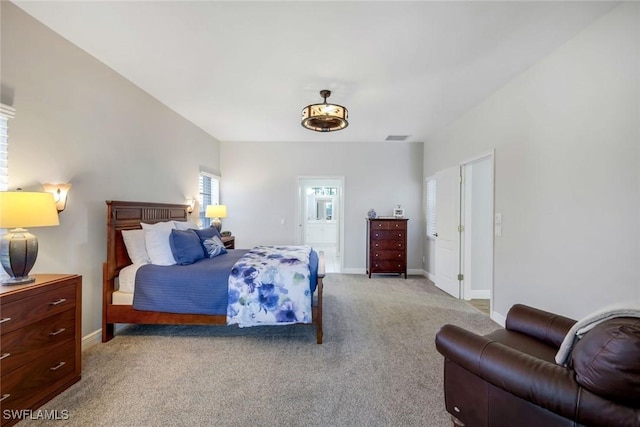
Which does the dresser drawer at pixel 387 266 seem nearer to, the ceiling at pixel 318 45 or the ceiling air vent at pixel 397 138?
the ceiling air vent at pixel 397 138

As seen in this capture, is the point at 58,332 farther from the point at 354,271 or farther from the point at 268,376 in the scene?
the point at 354,271

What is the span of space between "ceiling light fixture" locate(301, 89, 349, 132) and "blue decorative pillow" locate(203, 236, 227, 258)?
193 centimetres

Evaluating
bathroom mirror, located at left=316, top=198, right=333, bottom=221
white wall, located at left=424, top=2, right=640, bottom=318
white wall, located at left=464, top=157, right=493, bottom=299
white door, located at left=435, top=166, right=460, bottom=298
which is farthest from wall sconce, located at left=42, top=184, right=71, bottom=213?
bathroom mirror, located at left=316, top=198, right=333, bottom=221

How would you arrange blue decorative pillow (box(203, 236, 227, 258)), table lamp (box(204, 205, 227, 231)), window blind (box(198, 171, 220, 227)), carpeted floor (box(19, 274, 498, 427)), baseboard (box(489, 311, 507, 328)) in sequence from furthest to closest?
window blind (box(198, 171, 220, 227)) → table lamp (box(204, 205, 227, 231)) → blue decorative pillow (box(203, 236, 227, 258)) → baseboard (box(489, 311, 507, 328)) → carpeted floor (box(19, 274, 498, 427))

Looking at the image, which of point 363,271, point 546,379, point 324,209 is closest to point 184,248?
point 546,379

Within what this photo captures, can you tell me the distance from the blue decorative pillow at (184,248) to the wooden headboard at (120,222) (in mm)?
489

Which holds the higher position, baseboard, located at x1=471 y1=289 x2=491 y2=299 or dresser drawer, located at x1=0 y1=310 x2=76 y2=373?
dresser drawer, located at x1=0 y1=310 x2=76 y2=373

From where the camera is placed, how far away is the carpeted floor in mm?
1739

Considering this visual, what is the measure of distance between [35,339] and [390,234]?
4.83 meters

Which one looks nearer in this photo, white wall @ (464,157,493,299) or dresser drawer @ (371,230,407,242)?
white wall @ (464,157,493,299)

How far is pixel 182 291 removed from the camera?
2.67m

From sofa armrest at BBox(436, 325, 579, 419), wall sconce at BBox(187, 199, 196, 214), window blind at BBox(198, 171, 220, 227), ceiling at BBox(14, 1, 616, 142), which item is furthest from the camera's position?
window blind at BBox(198, 171, 220, 227)

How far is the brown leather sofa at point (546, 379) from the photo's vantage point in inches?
37.7

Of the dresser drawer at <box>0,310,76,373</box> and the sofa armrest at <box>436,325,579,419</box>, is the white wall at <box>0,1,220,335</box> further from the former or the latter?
the sofa armrest at <box>436,325,579,419</box>
